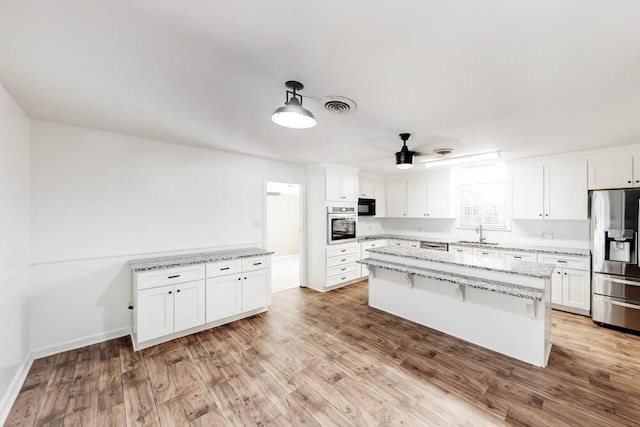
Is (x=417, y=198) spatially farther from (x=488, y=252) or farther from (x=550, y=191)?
(x=550, y=191)

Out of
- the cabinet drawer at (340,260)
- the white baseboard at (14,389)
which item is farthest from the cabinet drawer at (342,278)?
the white baseboard at (14,389)

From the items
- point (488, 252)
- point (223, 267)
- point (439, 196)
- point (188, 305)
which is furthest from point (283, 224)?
point (488, 252)

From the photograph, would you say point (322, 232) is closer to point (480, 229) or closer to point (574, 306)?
point (480, 229)

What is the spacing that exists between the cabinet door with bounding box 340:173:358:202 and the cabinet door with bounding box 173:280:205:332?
3.04 m

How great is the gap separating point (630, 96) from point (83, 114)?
4827 mm

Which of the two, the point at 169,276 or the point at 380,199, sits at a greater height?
the point at 380,199

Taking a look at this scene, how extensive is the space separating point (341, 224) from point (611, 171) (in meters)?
4.07

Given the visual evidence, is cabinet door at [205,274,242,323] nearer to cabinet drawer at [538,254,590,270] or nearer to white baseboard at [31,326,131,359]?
white baseboard at [31,326,131,359]

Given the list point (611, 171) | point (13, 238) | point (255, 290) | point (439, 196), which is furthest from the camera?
point (439, 196)

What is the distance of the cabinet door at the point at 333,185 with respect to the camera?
484cm

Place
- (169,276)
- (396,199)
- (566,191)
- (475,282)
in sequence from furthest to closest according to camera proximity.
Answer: (396,199) → (566,191) → (169,276) → (475,282)

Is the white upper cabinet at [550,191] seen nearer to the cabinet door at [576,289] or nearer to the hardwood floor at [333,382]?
the cabinet door at [576,289]

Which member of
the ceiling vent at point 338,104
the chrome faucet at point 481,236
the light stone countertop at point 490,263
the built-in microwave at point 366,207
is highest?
the ceiling vent at point 338,104

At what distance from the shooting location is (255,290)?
3.67m
